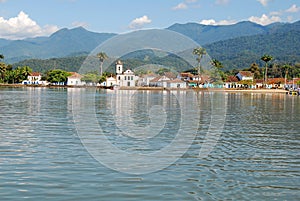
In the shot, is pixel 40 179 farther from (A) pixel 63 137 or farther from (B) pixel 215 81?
(B) pixel 215 81

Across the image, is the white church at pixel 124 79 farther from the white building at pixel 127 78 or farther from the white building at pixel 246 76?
the white building at pixel 246 76

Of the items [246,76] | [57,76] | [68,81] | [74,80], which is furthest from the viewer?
[74,80]

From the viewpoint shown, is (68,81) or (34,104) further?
(68,81)

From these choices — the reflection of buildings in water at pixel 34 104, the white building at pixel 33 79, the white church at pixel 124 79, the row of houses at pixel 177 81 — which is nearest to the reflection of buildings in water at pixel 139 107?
the reflection of buildings in water at pixel 34 104

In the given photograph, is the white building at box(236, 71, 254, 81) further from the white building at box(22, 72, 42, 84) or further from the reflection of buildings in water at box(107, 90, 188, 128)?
the reflection of buildings in water at box(107, 90, 188, 128)

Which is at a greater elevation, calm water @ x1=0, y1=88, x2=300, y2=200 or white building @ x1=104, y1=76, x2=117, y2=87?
white building @ x1=104, y1=76, x2=117, y2=87

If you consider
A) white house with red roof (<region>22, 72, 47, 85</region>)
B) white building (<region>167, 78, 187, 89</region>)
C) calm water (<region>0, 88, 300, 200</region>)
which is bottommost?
calm water (<region>0, 88, 300, 200</region>)

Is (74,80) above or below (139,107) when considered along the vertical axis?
above

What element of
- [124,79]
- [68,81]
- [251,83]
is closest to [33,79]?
[68,81]

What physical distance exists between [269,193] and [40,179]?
219 inches

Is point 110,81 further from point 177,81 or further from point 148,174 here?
point 148,174

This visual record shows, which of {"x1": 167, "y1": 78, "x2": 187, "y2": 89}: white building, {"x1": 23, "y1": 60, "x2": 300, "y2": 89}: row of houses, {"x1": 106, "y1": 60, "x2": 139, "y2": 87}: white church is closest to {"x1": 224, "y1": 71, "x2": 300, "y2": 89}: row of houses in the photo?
{"x1": 23, "y1": 60, "x2": 300, "y2": 89}: row of houses

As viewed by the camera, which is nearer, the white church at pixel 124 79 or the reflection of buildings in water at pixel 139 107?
the reflection of buildings in water at pixel 139 107

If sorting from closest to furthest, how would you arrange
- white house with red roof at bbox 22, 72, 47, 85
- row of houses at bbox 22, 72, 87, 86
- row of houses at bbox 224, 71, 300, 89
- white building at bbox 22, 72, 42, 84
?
1. row of houses at bbox 224, 71, 300, 89
2. row of houses at bbox 22, 72, 87, 86
3. white house with red roof at bbox 22, 72, 47, 85
4. white building at bbox 22, 72, 42, 84
